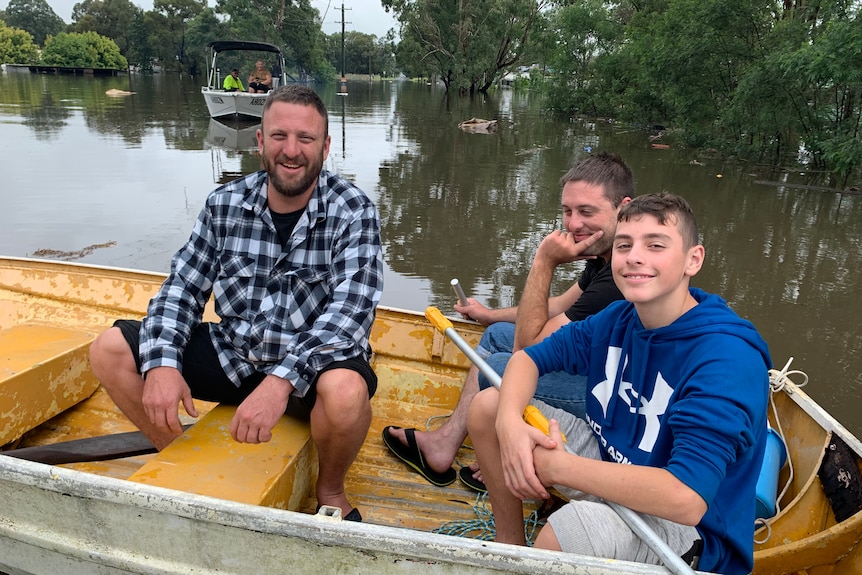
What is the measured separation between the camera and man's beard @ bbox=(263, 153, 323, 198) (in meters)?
2.45

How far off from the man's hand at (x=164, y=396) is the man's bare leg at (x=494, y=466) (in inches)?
41.7

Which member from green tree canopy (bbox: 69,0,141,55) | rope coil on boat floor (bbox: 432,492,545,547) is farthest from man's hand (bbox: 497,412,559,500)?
green tree canopy (bbox: 69,0,141,55)

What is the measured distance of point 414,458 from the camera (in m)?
2.84

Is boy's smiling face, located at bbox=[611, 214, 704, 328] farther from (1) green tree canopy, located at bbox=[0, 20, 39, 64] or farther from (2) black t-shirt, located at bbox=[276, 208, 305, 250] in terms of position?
(1) green tree canopy, located at bbox=[0, 20, 39, 64]

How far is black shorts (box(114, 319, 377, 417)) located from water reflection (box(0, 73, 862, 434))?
377cm

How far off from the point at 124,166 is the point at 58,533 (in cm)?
1225

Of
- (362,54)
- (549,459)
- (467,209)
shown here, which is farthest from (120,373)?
(362,54)

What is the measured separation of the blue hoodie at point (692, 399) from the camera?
1411 mm

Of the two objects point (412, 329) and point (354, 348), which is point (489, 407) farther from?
point (412, 329)

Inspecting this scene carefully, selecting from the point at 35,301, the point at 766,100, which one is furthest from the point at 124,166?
the point at 766,100

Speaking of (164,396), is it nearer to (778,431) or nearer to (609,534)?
(609,534)

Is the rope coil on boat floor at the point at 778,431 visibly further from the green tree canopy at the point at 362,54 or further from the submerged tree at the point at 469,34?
the green tree canopy at the point at 362,54

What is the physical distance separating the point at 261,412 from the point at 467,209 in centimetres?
815

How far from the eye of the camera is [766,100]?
43.7 feet
